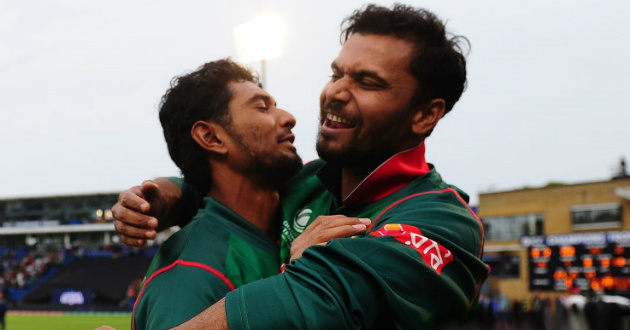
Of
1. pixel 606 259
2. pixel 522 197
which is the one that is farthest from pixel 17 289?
pixel 606 259

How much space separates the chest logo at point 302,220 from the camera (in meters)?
2.92

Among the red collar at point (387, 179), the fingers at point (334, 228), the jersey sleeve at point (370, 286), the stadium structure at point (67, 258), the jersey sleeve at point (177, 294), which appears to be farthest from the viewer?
the stadium structure at point (67, 258)

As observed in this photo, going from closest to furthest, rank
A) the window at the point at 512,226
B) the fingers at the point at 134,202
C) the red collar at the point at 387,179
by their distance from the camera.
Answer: the red collar at the point at 387,179 < the fingers at the point at 134,202 < the window at the point at 512,226

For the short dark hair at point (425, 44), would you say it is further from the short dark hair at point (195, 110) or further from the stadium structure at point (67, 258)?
the stadium structure at point (67, 258)

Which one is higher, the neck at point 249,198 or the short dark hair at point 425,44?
the short dark hair at point 425,44

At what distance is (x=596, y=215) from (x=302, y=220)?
37385 millimetres

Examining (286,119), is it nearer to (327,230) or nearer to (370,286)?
(327,230)

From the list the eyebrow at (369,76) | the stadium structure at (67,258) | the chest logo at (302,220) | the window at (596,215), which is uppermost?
the eyebrow at (369,76)

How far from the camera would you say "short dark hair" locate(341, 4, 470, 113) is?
9.25 feet

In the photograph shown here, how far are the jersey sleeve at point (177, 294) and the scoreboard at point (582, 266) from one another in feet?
66.8

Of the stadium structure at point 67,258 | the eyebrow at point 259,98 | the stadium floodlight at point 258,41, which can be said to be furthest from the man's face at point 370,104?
the stadium structure at point 67,258

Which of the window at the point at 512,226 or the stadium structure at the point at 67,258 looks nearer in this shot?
the stadium structure at the point at 67,258

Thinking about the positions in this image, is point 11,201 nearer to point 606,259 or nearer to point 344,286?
point 606,259

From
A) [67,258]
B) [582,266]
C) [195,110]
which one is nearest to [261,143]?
[195,110]
